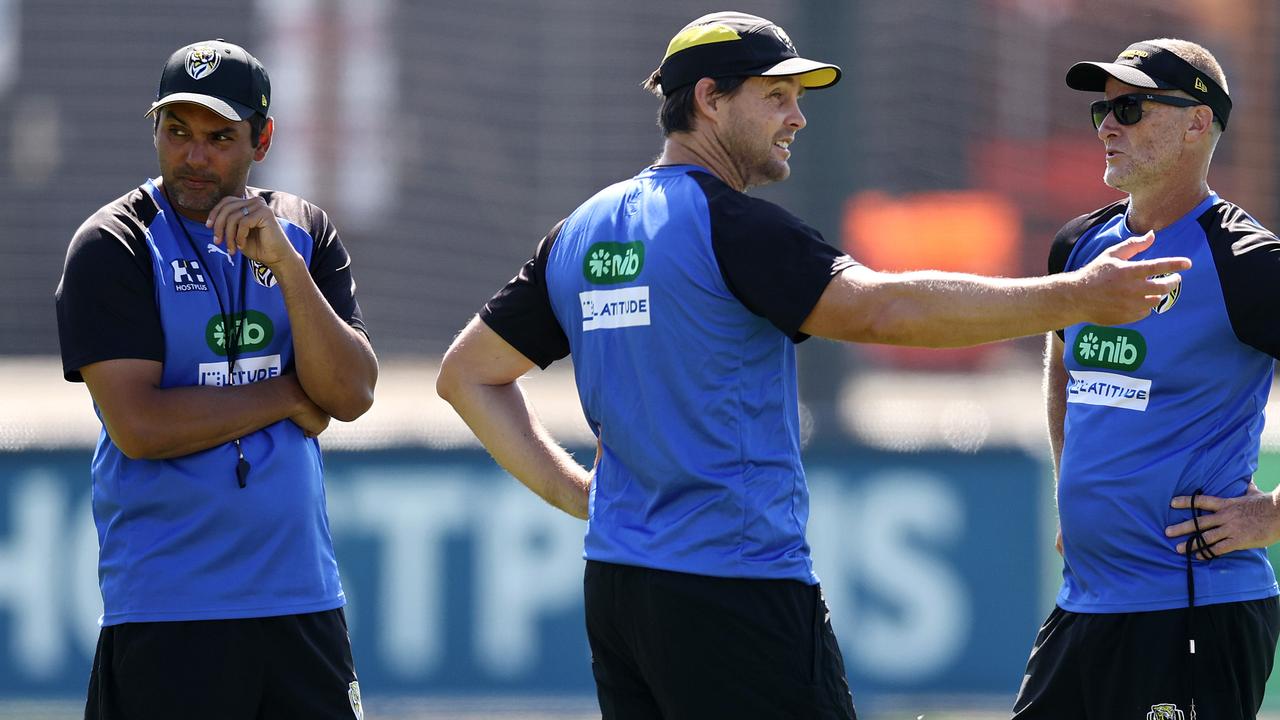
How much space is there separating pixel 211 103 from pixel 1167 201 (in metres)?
2.21

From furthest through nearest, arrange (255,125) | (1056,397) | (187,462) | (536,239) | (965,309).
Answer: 1. (536,239)
2. (1056,397)
3. (255,125)
4. (187,462)
5. (965,309)

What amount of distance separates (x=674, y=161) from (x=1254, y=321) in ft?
4.36

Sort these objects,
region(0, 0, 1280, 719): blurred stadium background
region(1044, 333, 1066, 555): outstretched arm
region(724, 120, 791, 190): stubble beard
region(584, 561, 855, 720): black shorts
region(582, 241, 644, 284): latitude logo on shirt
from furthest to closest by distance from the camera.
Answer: region(0, 0, 1280, 719): blurred stadium background
region(1044, 333, 1066, 555): outstretched arm
region(724, 120, 791, 190): stubble beard
region(582, 241, 644, 284): latitude logo on shirt
region(584, 561, 855, 720): black shorts

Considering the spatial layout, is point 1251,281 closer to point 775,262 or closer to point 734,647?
point 775,262

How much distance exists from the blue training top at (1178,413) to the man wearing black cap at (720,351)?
2.20 feet

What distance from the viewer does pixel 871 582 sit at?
22.9 ft

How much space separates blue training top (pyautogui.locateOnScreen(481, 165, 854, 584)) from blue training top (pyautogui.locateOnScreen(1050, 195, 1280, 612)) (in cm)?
87

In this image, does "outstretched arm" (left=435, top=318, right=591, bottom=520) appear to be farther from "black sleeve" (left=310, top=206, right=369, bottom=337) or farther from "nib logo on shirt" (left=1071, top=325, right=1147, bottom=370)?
"nib logo on shirt" (left=1071, top=325, right=1147, bottom=370)

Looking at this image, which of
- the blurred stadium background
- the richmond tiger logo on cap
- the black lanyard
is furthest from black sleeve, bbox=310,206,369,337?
the blurred stadium background

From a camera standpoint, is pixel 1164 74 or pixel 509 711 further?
pixel 509 711

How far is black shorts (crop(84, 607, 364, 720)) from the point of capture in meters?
3.66

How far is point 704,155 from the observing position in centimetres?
353

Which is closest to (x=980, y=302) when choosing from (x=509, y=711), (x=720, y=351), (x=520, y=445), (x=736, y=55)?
(x=720, y=351)

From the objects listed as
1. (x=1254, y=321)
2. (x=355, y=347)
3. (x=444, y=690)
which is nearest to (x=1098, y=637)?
(x=1254, y=321)
